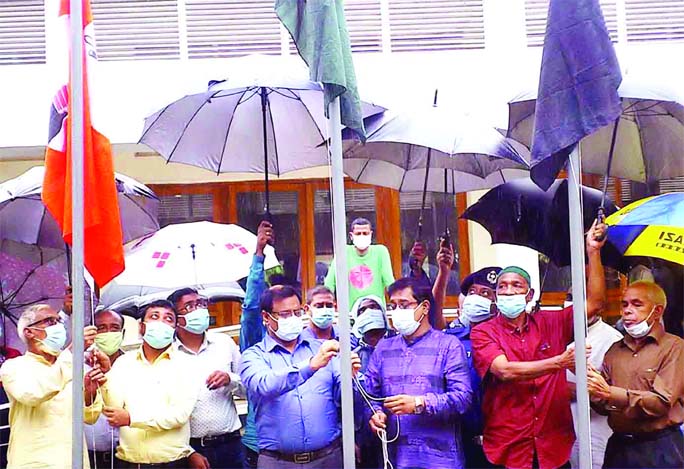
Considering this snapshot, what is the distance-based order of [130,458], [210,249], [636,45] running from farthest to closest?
[636,45]
[210,249]
[130,458]

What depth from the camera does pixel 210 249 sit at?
18.9ft

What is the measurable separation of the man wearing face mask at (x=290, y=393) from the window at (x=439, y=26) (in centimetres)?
370

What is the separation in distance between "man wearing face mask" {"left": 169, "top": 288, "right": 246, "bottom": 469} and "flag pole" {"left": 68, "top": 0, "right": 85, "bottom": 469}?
98 cm

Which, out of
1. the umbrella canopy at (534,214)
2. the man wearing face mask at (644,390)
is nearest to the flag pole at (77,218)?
the man wearing face mask at (644,390)

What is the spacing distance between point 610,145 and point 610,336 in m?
1.26

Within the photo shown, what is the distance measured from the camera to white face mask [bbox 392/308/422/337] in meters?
4.58

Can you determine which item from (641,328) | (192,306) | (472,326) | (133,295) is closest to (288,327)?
(192,306)

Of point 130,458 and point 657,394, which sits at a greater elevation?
point 657,394

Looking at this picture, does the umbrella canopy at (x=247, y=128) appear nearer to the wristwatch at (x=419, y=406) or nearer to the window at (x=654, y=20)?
the wristwatch at (x=419, y=406)

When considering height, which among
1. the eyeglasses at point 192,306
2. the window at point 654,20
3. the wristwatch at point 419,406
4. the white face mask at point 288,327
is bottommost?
the wristwatch at point 419,406

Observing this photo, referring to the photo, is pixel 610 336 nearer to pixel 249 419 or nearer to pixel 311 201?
pixel 249 419

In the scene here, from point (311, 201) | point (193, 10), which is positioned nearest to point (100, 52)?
point (193, 10)

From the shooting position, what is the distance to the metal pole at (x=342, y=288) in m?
3.82

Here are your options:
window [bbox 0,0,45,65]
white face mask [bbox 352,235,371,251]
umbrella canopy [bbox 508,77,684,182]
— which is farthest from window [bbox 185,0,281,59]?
umbrella canopy [bbox 508,77,684,182]
